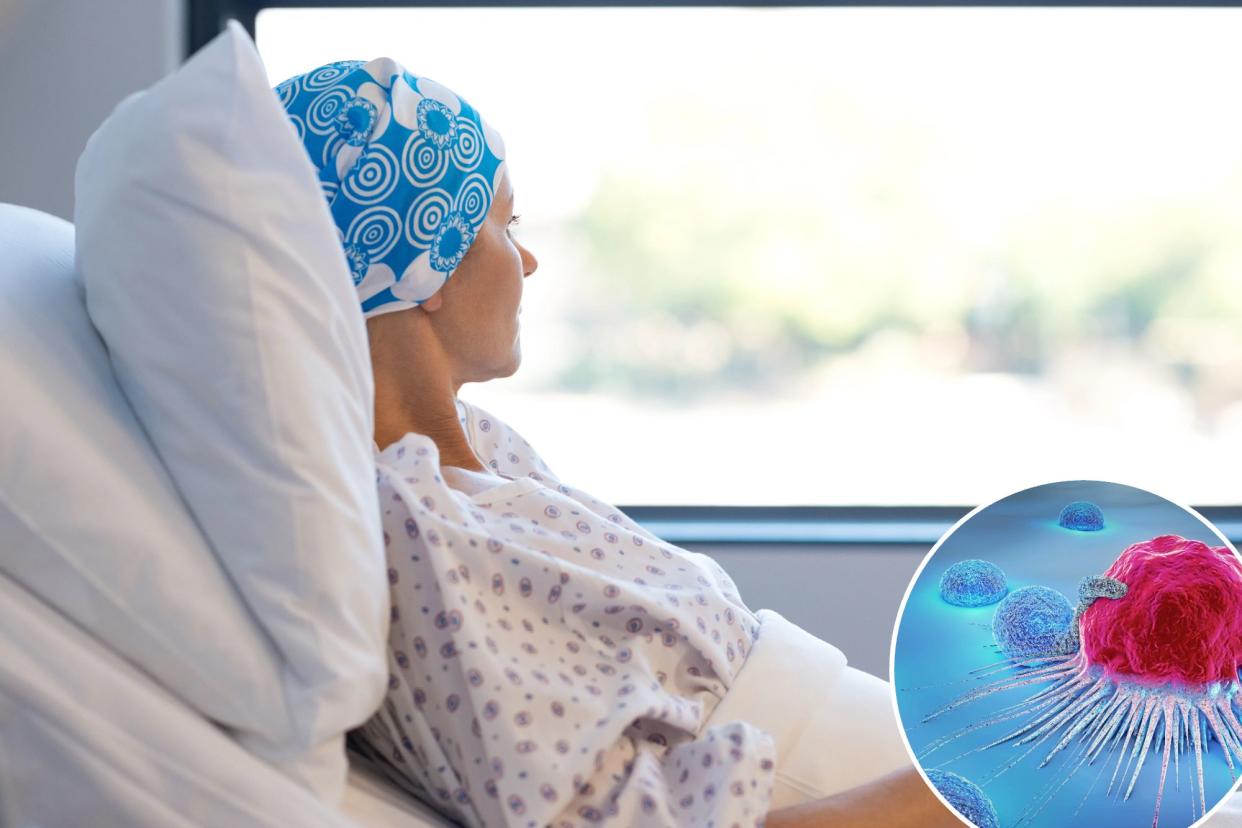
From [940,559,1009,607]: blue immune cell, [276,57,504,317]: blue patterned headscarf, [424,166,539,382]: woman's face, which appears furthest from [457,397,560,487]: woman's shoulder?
[940,559,1009,607]: blue immune cell

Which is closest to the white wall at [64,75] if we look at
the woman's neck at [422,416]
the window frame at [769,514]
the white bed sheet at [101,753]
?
the window frame at [769,514]

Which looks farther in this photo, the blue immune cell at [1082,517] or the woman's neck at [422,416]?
the woman's neck at [422,416]

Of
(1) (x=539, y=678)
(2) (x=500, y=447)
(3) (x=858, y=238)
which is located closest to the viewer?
(1) (x=539, y=678)

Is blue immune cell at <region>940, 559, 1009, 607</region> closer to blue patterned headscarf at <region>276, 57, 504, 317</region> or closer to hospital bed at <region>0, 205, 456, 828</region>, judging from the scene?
hospital bed at <region>0, 205, 456, 828</region>

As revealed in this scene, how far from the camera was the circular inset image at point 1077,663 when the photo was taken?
518 mm

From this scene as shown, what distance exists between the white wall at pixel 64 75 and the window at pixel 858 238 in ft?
0.80

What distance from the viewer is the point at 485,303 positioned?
1164 millimetres

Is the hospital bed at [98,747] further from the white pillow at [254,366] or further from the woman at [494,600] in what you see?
the woman at [494,600]

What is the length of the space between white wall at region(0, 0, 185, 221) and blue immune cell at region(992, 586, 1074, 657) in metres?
1.90

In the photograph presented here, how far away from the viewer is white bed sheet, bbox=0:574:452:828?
745mm

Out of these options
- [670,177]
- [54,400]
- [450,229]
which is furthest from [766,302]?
[54,400]

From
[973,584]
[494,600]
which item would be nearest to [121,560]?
[494,600]

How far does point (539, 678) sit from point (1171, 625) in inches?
19.9

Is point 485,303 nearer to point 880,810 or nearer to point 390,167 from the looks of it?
point 390,167
